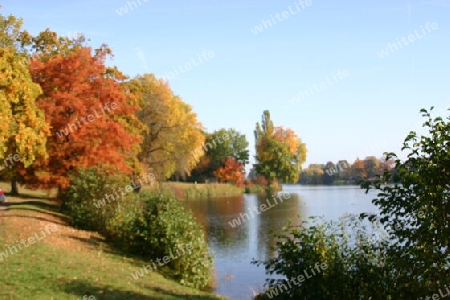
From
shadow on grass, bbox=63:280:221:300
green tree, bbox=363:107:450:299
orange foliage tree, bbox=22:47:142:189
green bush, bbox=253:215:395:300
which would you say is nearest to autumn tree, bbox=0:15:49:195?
orange foliage tree, bbox=22:47:142:189

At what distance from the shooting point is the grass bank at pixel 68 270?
866cm

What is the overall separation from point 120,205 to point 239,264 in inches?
190

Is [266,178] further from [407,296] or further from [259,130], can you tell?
[407,296]

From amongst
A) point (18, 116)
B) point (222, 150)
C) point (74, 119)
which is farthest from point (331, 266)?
point (222, 150)

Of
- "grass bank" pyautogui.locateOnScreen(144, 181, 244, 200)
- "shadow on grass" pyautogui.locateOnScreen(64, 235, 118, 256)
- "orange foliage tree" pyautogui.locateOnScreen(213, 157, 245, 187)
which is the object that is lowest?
"shadow on grass" pyautogui.locateOnScreen(64, 235, 118, 256)

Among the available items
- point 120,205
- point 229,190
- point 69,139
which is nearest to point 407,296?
point 120,205

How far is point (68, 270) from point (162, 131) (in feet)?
92.5

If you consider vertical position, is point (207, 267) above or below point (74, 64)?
below

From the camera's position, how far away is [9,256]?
10.9m

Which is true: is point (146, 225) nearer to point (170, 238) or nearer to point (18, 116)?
point (170, 238)

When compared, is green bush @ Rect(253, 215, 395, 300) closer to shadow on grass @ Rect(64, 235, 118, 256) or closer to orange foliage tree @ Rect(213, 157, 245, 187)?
shadow on grass @ Rect(64, 235, 118, 256)

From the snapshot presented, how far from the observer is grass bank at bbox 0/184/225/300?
8.66 m

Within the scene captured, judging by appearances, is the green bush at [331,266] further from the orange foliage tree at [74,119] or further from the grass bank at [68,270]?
the orange foliage tree at [74,119]

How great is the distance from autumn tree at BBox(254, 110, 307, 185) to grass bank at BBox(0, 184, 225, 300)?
55500mm
